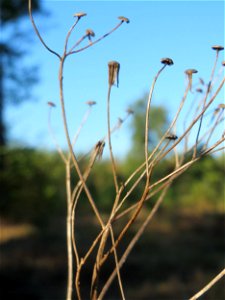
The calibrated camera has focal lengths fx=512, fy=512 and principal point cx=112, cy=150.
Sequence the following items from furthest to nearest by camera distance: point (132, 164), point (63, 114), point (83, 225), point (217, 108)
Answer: point (132, 164), point (83, 225), point (217, 108), point (63, 114)

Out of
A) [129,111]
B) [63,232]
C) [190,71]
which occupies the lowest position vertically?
[63,232]

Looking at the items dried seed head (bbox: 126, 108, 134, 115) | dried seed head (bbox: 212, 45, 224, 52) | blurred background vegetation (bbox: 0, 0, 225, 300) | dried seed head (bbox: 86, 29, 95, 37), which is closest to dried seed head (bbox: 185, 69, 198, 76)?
dried seed head (bbox: 212, 45, 224, 52)

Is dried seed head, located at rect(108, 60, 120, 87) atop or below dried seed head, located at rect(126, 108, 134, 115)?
atop

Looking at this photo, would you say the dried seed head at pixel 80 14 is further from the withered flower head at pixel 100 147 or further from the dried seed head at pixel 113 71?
the withered flower head at pixel 100 147

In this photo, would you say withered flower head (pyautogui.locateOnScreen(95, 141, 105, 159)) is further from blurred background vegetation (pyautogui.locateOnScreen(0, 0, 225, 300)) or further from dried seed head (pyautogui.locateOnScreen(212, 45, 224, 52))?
blurred background vegetation (pyautogui.locateOnScreen(0, 0, 225, 300))

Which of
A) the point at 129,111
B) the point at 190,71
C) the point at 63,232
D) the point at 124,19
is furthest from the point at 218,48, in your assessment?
the point at 63,232

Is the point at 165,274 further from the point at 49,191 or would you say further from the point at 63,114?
the point at 63,114

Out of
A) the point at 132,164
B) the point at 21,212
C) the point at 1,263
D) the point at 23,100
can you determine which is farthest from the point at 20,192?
the point at 132,164

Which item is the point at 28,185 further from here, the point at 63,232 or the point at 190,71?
the point at 190,71
